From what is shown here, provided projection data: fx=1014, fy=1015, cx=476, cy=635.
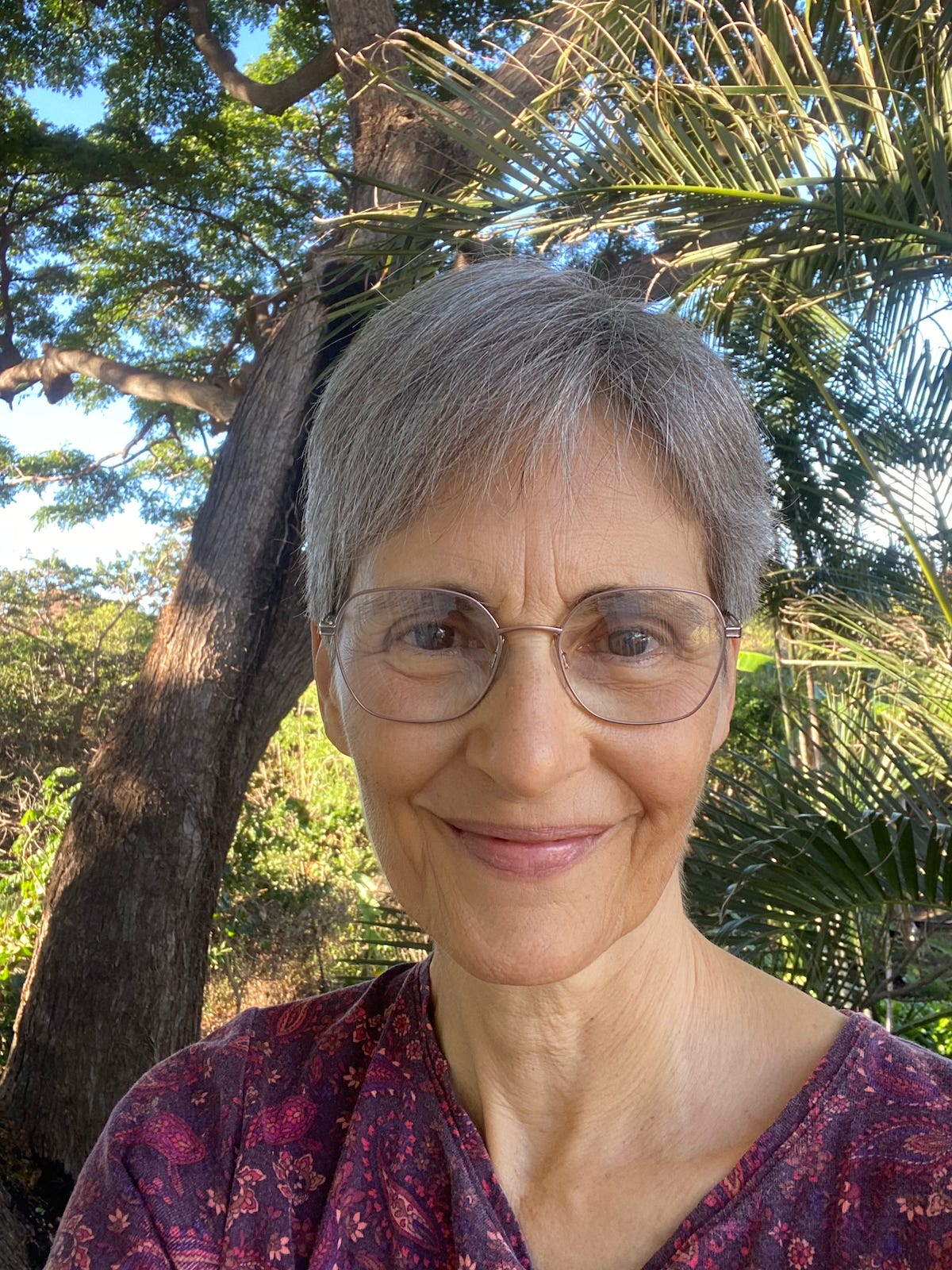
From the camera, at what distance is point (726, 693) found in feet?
4.54

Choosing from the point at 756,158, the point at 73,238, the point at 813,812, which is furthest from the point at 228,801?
the point at 73,238

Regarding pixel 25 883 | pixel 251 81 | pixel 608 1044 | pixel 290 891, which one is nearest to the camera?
pixel 608 1044

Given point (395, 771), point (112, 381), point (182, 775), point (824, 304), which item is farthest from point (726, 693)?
point (112, 381)

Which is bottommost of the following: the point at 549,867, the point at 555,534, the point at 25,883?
the point at 25,883

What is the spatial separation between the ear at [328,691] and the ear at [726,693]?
51cm

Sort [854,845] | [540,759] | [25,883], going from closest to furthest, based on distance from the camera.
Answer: [540,759] → [854,845] → [25,883]

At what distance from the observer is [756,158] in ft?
8.91

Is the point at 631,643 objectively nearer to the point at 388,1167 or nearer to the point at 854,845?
the point at 388,1167

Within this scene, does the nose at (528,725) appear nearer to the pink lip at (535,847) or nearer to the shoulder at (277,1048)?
the pink lip at (535,847)

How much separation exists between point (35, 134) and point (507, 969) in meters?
7.99

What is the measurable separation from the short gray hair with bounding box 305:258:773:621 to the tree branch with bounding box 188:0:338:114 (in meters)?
5.88

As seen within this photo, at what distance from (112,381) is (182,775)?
4173mm

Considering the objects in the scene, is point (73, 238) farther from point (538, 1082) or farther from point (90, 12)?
point (538, 1082)

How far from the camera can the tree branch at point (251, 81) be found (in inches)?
257
